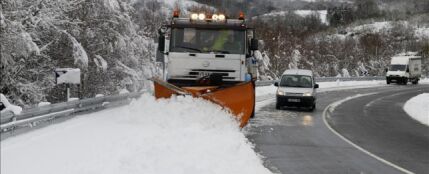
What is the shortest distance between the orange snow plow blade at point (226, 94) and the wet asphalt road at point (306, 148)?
715 mm

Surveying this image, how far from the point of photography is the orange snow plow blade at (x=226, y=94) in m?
13.5

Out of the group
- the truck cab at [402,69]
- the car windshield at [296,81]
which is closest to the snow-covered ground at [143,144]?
the car windshield at [296,81]

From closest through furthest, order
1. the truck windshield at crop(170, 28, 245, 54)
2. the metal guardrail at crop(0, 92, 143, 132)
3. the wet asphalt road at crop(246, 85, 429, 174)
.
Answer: the wet asphalt road at crop(246, 85, 429, 174) < the metal guardrail at crop(0, 92, 143, 132) < the truck windshield at crop(170, 28, 245, 54)

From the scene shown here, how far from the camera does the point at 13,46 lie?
532 inches

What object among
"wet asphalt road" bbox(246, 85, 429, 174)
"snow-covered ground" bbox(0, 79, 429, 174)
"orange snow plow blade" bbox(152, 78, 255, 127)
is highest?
"orange snow plow blade" bbox(152, 78, 255, 127)

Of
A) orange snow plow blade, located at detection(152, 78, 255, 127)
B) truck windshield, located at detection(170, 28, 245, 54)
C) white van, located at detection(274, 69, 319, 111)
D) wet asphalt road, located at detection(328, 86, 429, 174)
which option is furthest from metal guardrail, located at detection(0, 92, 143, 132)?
wet asphalt road, located at detection(328, 86, 429, 174)

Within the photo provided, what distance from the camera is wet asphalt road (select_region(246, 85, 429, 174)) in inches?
383

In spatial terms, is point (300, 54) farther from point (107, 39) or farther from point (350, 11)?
point (350, 11)

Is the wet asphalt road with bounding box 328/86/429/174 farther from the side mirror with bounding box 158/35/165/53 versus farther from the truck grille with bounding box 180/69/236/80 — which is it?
the side mirror with bounding box 158/35/165/53

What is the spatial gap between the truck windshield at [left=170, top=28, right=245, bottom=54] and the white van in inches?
296

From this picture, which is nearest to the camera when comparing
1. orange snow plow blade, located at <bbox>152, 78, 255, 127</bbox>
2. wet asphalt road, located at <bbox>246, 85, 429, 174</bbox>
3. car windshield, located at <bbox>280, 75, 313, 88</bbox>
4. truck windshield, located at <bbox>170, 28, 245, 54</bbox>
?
wet asphalt road, located at <bbox>246, 85, 429, 174</bbox>

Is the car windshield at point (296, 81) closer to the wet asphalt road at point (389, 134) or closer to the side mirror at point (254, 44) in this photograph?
the wet asphalt road at point (389, 134)

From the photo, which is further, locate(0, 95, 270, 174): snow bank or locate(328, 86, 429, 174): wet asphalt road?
locate(328, 86, 429, 174): wet asphalt road

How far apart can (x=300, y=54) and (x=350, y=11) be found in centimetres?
12456
